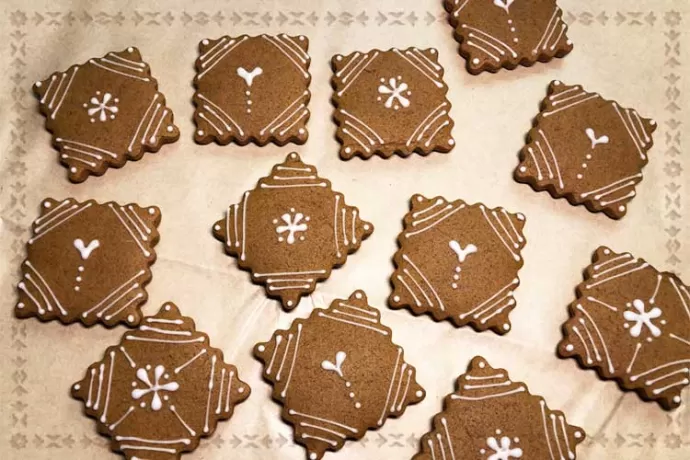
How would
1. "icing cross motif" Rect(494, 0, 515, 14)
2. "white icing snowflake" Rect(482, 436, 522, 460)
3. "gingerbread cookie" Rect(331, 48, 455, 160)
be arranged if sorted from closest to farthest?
1. "white icing snowflake" Rect(482, 436, 522, 460)
2. "gingerbread cookie" Rect(331, 48, 455, 160)
3. "icing cross motif" Rect(494, 0, 515, 14)

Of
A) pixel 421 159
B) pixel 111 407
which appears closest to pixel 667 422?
pixel 421 159

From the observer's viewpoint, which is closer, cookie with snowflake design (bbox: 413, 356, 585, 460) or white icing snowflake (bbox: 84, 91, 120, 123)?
cookie with snowflake design (bbox: 413, 356, 585, 460)

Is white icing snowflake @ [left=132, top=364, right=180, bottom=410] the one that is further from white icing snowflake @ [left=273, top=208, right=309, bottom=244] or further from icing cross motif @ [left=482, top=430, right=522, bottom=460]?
icing cross motif @ [left=482, top=430, right=522, bottom=460]

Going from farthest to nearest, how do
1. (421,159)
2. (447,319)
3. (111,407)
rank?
1. (421,159)
2. (447,319)
3. (111,407)

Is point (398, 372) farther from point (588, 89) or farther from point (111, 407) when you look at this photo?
point (588, 89)

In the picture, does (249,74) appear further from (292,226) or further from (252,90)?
(292,226)

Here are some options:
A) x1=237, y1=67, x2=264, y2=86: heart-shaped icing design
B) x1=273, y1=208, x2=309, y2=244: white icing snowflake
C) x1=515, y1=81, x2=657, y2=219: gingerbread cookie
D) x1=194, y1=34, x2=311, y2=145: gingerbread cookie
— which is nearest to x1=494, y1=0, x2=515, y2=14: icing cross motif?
x1=515, y1=81, x2=657, y2=219: gingerbread cookie

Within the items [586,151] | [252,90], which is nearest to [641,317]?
[586,151]
